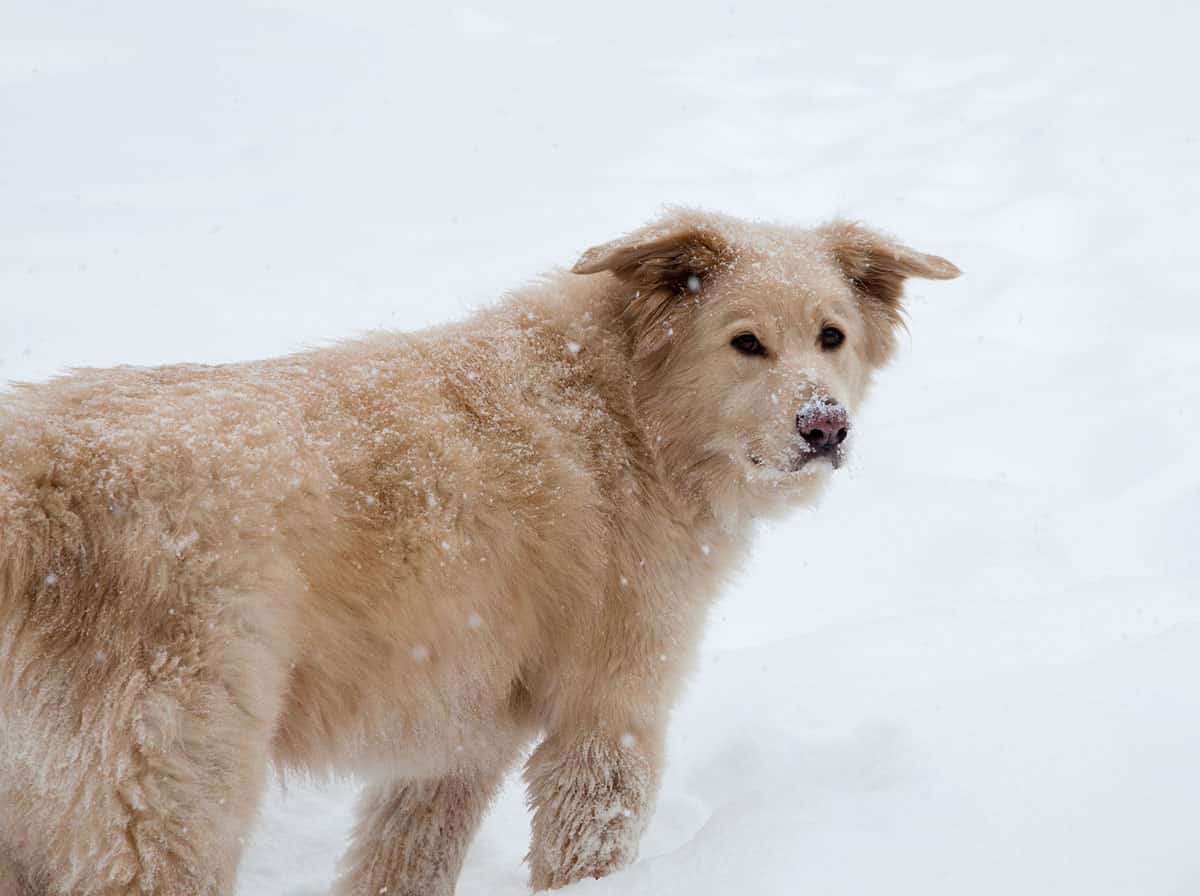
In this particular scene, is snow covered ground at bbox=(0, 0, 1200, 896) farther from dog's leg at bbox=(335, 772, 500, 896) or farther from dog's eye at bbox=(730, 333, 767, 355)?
dog's eye at bbox=(730, 333, 767, 355)

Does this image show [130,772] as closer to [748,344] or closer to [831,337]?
[748,344]

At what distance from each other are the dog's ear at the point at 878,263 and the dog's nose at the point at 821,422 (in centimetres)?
87

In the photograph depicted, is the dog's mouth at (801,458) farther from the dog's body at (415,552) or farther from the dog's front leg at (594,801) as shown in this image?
the dog's front leg at (594,801)

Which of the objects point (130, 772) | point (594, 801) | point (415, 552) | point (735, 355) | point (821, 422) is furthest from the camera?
point (735, 355)

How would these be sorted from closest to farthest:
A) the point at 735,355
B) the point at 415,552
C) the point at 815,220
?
the point at 415,552, the point at 735,355, the point at 815,220

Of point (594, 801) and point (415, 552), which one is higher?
point (415, 552)

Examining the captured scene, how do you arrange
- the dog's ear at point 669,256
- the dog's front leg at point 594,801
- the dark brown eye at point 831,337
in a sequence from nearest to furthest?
the dog's front leg at point 594,801
the dog's ear at point 669,256
the dark brown eye at point 831,337

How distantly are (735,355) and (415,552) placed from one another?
153cm

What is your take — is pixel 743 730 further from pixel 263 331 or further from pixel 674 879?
pixel 263 331

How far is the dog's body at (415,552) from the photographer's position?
306 centimetres

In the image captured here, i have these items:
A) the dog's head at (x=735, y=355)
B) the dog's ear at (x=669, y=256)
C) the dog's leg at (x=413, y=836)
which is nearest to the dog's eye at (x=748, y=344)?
the dog's head at (x=735, y=355)

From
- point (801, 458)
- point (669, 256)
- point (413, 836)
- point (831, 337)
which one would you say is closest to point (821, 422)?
point (801, 458)

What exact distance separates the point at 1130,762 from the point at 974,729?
0.66 metres

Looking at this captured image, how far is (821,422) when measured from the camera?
4.24m
